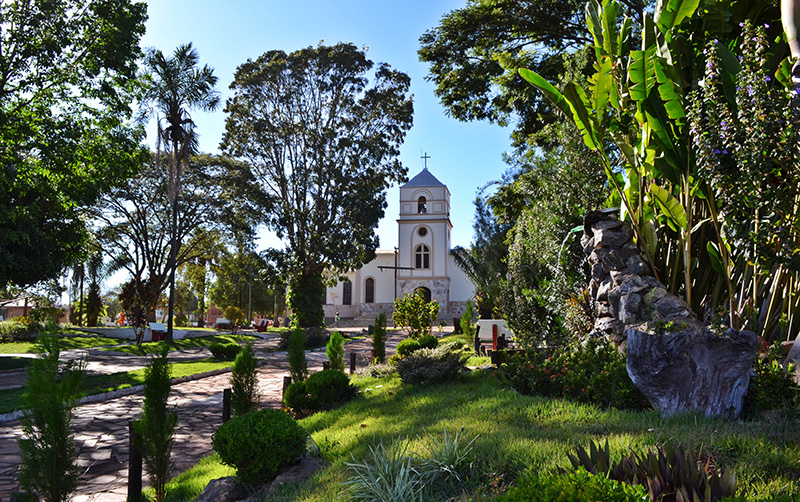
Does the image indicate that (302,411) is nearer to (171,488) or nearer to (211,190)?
(171,488)

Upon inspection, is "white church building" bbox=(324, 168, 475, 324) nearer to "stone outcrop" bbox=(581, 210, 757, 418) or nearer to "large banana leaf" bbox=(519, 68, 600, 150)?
"large banana leaf" bbox=(519, 68, 600, 150)

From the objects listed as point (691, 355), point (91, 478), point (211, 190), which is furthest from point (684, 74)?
point (211, 190)

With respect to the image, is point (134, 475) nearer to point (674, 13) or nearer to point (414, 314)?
point (674, 13)

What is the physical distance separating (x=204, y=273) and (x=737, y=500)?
4528cm

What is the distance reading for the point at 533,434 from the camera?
4.33 m

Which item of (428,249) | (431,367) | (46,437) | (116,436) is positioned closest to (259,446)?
(46,437)

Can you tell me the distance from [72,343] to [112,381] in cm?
1243

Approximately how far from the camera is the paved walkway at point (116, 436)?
5702 millimetres

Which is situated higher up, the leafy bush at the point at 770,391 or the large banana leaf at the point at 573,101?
the large banana leaf at the point at 573,101

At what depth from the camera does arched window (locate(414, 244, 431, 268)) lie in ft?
157

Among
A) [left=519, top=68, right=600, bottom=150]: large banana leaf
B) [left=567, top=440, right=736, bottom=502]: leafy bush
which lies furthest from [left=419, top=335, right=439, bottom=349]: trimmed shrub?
[left=567, top=440, right=736, bottom=502]: leafy bush

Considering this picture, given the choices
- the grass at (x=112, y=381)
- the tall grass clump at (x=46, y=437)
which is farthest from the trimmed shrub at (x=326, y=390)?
the tall grass clump at (x=46, y=437)

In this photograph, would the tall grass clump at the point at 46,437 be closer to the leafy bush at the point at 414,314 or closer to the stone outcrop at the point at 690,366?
the stone outcrop at the point at 690,366

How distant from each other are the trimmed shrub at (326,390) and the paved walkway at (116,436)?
1.60m
